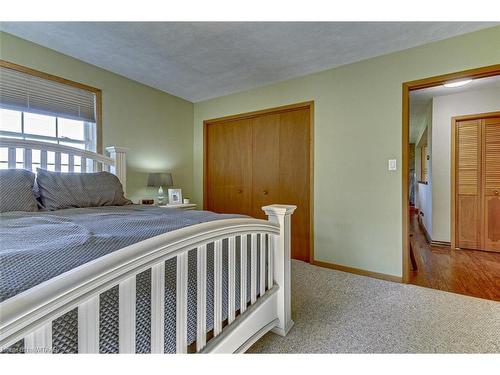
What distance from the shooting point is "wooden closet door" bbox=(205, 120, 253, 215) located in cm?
368

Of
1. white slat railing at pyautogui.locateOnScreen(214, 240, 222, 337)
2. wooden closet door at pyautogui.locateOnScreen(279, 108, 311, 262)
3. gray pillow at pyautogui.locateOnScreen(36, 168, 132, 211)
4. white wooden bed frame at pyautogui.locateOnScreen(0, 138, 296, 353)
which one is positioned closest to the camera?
white wooden bed frame at pyautogui.locateOnScreen(0, 138, 296, 353)

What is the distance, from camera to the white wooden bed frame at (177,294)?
51 cm

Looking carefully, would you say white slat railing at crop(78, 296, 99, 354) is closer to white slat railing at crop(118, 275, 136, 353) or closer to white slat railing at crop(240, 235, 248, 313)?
white slat railing at crop(118, 275, 136, 353)

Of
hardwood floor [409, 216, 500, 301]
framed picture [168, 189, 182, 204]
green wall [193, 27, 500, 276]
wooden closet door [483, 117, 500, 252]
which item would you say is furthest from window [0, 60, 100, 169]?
wooden closet door [483, 117, 500, 252]

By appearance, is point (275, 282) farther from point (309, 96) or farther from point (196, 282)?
point (309, 96)

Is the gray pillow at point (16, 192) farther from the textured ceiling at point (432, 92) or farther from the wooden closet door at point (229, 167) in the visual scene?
the textured ceiling at point (432, 92)

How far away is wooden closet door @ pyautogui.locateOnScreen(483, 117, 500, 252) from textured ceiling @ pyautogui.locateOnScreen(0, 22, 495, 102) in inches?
84.6

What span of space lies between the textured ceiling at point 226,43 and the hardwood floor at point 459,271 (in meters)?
2.33

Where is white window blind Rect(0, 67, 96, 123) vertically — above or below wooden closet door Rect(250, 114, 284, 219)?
above

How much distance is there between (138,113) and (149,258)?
3.02m

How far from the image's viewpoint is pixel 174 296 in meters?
0.91

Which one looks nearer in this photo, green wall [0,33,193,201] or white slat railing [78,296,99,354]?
white slat railing [78,296,99,354]

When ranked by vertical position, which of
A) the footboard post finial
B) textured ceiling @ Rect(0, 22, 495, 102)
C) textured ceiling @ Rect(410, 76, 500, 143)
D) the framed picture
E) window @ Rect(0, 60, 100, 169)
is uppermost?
textured ceiling @ Rect(0, 22, 495, 102)

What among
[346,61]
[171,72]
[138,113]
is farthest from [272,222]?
[138,113]
